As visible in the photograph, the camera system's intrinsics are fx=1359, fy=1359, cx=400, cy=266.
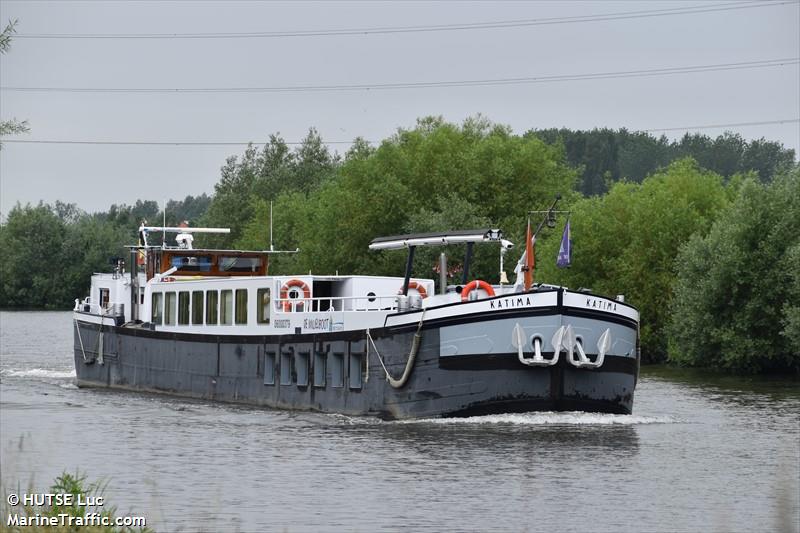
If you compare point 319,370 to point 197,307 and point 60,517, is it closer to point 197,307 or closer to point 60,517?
point 197,307

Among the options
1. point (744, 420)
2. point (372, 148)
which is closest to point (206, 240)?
point (372, 148)

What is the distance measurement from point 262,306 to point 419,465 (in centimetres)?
1238

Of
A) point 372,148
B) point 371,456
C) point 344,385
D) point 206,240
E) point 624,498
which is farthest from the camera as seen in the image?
point 206,240

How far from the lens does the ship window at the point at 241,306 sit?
37.4 m

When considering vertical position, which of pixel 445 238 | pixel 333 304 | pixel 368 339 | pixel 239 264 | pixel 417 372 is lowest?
pixel 417 372

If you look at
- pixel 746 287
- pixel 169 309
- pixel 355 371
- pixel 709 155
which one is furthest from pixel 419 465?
pixel 709 155

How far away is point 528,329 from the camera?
96.5 ft

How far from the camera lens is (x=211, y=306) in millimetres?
38906

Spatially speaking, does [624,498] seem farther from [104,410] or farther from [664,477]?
[104,410]

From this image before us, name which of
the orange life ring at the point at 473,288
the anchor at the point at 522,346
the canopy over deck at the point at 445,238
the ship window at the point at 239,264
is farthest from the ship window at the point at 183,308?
the anchor at the point at 522,346

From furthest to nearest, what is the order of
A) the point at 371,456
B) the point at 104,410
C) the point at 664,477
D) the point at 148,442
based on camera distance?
the point at 104,410
the point at 148,442
the point at 371,456
the point at 664,477

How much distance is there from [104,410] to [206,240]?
91631 mm

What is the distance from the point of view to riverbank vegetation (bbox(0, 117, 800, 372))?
5403 centimetres

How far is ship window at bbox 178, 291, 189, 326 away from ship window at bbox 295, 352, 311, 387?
20.3 ft
